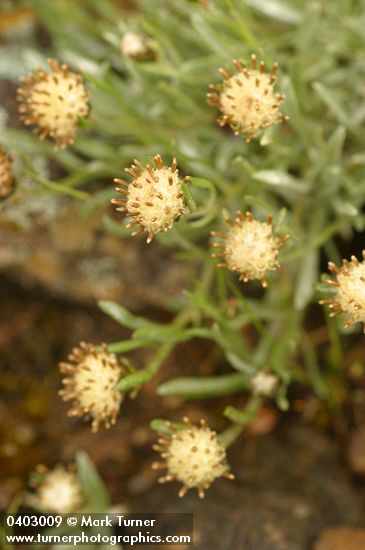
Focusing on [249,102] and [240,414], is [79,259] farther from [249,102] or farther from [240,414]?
[249,102]

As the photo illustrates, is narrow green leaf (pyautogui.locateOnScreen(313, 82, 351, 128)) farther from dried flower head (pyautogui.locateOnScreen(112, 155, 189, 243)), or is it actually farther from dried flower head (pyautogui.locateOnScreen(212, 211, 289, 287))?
dried flower head (pyautogui.locateOnScreen(112, 155, 189, 243))

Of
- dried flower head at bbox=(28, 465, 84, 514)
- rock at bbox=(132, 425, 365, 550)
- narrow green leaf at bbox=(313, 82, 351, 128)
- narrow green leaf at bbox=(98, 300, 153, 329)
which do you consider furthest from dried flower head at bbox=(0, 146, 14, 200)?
rock at bbox=(132, 425, 365, 550)

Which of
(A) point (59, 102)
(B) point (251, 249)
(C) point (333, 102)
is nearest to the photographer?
(B) point (251, 249)

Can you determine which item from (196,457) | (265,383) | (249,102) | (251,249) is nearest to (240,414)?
(265,383)

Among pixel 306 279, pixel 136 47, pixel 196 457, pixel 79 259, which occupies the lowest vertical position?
pixel 196 457

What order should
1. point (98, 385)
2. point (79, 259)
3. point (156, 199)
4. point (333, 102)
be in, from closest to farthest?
point (156, 199) → point (98, 385) → point (333, 102) → point (79, 259)

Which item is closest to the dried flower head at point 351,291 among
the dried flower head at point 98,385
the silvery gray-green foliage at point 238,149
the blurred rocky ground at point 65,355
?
the silvery gray-green foliage at point 238,149

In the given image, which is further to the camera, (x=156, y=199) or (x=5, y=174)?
(x=5, y=174)
